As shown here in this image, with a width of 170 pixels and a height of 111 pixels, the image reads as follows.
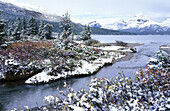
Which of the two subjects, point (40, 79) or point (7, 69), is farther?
point (7, 69)

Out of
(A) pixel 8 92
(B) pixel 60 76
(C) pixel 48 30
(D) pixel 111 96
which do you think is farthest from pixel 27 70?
(C) pixel 48 30

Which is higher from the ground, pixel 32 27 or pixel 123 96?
pixel 32 27

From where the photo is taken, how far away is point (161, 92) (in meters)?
6.25

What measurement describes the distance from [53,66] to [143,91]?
17.2 meters

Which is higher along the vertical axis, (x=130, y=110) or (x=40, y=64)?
(x=130, y=110)

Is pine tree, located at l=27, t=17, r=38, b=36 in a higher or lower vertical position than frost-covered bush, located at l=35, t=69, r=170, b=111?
higher

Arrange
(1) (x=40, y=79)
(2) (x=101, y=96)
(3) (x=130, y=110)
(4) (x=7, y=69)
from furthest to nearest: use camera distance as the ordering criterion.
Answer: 1. (4) (x=7, y=69)
2. (1) (x=40, y=79)
3. (2) (x=101, y=96)
4. (3) (x=130, y=110)

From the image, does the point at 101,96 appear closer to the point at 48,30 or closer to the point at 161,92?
the point at 161,92

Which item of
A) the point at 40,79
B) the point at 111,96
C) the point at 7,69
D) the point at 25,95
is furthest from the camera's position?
the point at 7,69

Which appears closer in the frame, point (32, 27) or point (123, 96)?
point (123, 96)

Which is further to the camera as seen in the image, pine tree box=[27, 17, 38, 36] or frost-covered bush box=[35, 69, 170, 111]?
pine tree box=[27, 17, 38, 36]

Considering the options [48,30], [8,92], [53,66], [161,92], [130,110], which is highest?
[48,30]

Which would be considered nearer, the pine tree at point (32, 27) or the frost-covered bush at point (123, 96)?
the frost-covered bush at point (123, 96)

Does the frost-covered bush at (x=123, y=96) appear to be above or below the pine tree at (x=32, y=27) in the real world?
below
